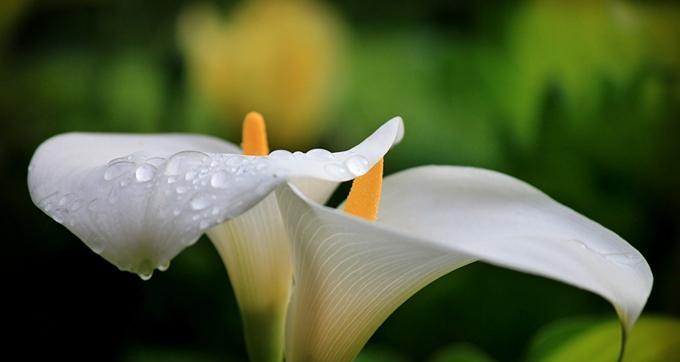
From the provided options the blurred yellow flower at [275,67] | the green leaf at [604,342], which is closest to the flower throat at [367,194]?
the green leaf at [604,342]

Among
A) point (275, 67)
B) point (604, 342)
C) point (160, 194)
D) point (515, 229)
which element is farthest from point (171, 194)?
point (275, 67)

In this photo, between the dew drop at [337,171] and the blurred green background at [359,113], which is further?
the blurred green background at [359,113]

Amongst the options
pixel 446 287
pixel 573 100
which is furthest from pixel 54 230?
pixel 573 100

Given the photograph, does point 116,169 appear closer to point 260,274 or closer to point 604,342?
point 260,274

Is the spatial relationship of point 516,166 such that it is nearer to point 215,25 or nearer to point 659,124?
point 659,124

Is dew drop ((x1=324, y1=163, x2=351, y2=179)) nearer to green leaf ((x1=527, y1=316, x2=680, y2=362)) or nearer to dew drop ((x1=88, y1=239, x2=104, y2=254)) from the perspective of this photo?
dew drop ((x1=88, y1=239, x2=104, y2=254))

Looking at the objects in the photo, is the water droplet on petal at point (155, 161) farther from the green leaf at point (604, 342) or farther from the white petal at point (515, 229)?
the green leaf at point (604, 342)

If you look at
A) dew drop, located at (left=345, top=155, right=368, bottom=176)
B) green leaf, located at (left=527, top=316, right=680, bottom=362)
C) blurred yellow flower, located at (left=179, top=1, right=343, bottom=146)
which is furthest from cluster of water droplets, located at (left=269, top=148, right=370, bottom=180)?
blurred yellow flower, located at (left=179, top=1, right=343, bottom=146)
